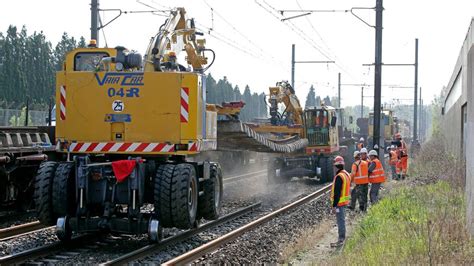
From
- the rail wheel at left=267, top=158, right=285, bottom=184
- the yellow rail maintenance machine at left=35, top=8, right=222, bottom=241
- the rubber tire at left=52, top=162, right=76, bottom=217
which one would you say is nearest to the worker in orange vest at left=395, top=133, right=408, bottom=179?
the rail wheel at left=267, top=158, right=285, bottom=184

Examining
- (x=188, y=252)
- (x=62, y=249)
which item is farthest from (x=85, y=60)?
(x=188, y=252)

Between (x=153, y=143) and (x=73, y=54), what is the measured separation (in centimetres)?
293

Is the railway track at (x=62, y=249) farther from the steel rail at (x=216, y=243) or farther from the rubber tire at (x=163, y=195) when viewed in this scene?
the steel rail at (x=216, y=243)

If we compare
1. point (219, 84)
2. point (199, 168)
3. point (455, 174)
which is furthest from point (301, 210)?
point (219, 84)

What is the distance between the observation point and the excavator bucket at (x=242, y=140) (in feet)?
47.5

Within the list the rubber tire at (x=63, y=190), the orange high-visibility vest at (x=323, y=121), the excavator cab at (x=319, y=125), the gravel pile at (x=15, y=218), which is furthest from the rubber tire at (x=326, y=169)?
the rubber tire at (x=63, y=190)

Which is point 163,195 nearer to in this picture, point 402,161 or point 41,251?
point 41,251

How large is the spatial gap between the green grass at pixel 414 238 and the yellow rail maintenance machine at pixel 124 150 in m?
2.88

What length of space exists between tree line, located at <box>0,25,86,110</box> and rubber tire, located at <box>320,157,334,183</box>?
4628 cm

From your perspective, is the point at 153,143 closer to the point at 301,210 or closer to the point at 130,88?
the point at 130,88

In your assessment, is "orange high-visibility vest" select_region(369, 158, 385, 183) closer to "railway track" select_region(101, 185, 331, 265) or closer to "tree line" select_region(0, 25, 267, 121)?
"railway track" select_region(101, 185, 331, 265)

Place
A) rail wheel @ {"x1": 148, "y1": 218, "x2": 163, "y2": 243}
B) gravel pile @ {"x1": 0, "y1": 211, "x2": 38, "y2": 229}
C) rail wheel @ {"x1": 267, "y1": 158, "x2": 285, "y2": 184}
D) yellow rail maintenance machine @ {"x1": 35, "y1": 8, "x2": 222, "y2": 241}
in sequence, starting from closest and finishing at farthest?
rail wheel @ {"x1": 148, "y1": 218, "x2": 163, "y2": 243} → yellow rail maintenance machine @ {"x1": 35, "y1": 8, "x2": 222, "y2": 241} → gravel pile @ {"x1": 0, "y1": 211, "x2": 38, "y2": 229} → rail wheel @ {"x1": 267, "y1": 158, "x2": 285, "y2": 184}

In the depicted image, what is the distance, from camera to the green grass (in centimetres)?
778

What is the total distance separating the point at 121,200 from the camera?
9859 millimetres
